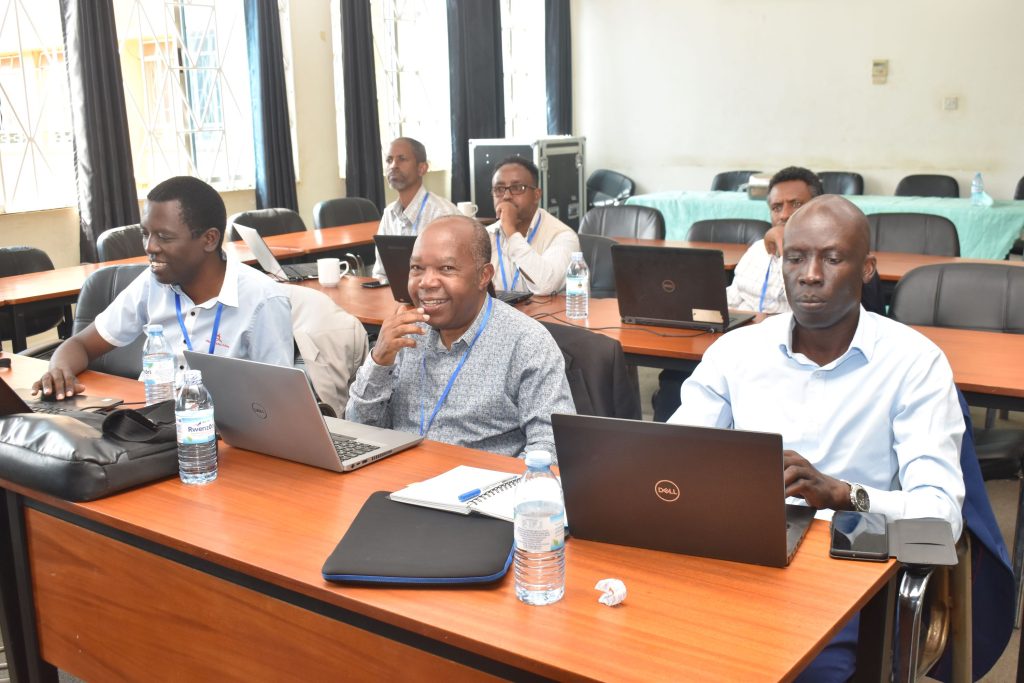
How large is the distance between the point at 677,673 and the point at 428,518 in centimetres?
61

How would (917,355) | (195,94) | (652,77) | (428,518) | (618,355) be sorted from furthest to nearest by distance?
1. (652,77)
2. (195,94)
3. (618,355)
4. (917,355)
5. (428,518)

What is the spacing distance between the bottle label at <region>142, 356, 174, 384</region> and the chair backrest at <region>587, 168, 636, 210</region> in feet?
25.3

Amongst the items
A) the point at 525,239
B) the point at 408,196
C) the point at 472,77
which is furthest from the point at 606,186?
the point at 525,239

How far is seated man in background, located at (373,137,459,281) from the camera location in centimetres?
508

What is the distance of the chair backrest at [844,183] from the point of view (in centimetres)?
890

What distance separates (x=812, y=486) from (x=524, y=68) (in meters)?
9.36

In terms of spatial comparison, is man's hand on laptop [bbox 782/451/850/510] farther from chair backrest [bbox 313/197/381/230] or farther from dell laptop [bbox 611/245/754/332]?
chair backrest [bbox 313/197/381/230]

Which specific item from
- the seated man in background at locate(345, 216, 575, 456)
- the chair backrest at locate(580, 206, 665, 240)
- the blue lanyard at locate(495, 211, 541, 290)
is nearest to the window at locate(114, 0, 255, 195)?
the chair backrest at locate(580, 206, 665, 240)

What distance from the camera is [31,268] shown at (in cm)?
487

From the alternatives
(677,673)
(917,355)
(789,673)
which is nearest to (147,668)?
(677,673)

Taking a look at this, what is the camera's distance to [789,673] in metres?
1.22

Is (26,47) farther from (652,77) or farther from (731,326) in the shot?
(652,77)

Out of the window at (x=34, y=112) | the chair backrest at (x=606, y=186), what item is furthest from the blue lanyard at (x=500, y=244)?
the chair backrest at (x=606, y=186)

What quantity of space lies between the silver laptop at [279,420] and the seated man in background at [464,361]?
0.45 ft
